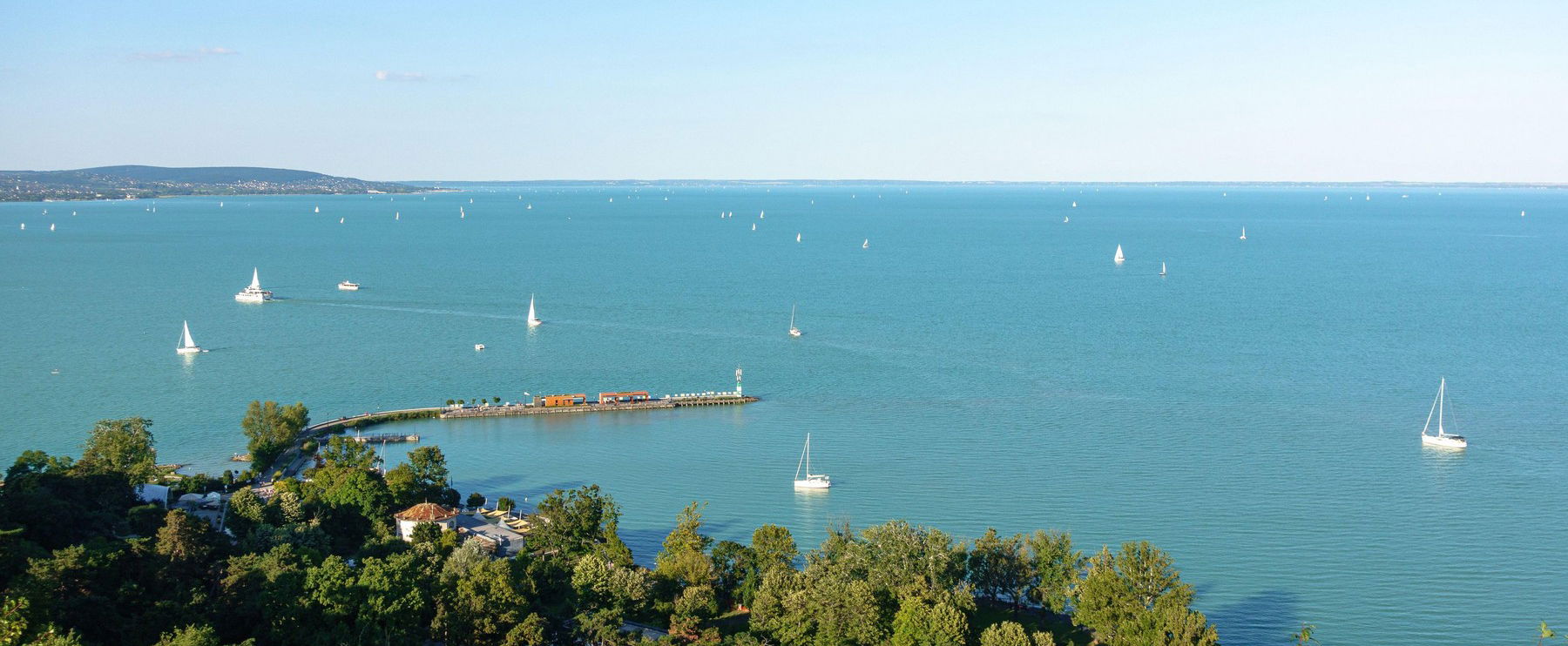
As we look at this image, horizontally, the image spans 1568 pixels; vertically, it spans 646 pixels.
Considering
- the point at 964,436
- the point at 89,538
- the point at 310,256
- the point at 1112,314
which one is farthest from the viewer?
the point at 310,256

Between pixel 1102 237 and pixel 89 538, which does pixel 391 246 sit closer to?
pixel 1102 237

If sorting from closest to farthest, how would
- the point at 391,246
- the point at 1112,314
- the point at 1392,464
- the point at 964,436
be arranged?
the point at 1392,464, the point at 964,436, the point at 1112,314, the point at 391,246

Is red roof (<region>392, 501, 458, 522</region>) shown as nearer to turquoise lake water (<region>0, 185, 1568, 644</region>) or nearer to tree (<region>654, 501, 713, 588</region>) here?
turquoise lake water (<region>0, 185, 1568, 644</region>)

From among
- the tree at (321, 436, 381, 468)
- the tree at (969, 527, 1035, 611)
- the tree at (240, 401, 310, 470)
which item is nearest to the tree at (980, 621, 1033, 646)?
the tree at (969, 527, 1035, 611)

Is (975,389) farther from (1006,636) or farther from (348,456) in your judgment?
(1006,636)

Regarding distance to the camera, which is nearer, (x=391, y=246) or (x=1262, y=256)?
(x=1262, y=256)

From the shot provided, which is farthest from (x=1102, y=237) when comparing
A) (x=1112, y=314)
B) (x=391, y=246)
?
(x=391, y=246)
